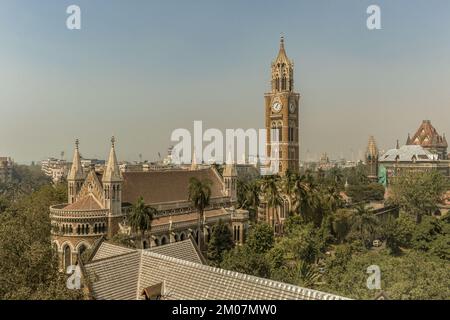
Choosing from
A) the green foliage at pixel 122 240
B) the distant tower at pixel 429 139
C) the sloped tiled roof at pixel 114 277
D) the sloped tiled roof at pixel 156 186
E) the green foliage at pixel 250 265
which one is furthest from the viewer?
the distant tower at pixel 429 139

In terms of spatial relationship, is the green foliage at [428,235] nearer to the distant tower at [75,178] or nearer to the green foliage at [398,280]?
the green foliage at [398,280]

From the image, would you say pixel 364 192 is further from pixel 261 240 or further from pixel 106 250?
pixel 106 250

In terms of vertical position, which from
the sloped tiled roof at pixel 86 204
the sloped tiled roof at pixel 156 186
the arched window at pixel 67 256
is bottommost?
the arched window at pixel 67 256

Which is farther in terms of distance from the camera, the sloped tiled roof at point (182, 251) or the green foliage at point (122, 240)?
the green foliage at point (122, 240)

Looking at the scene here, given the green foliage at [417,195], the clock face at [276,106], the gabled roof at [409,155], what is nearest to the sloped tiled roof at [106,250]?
the clock face at [276,106]

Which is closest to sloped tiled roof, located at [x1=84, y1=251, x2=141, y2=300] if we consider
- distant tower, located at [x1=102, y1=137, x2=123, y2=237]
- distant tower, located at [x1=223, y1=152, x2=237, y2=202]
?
distant tower, located at [x1=102, y1=137, x2=123, y2=237]
